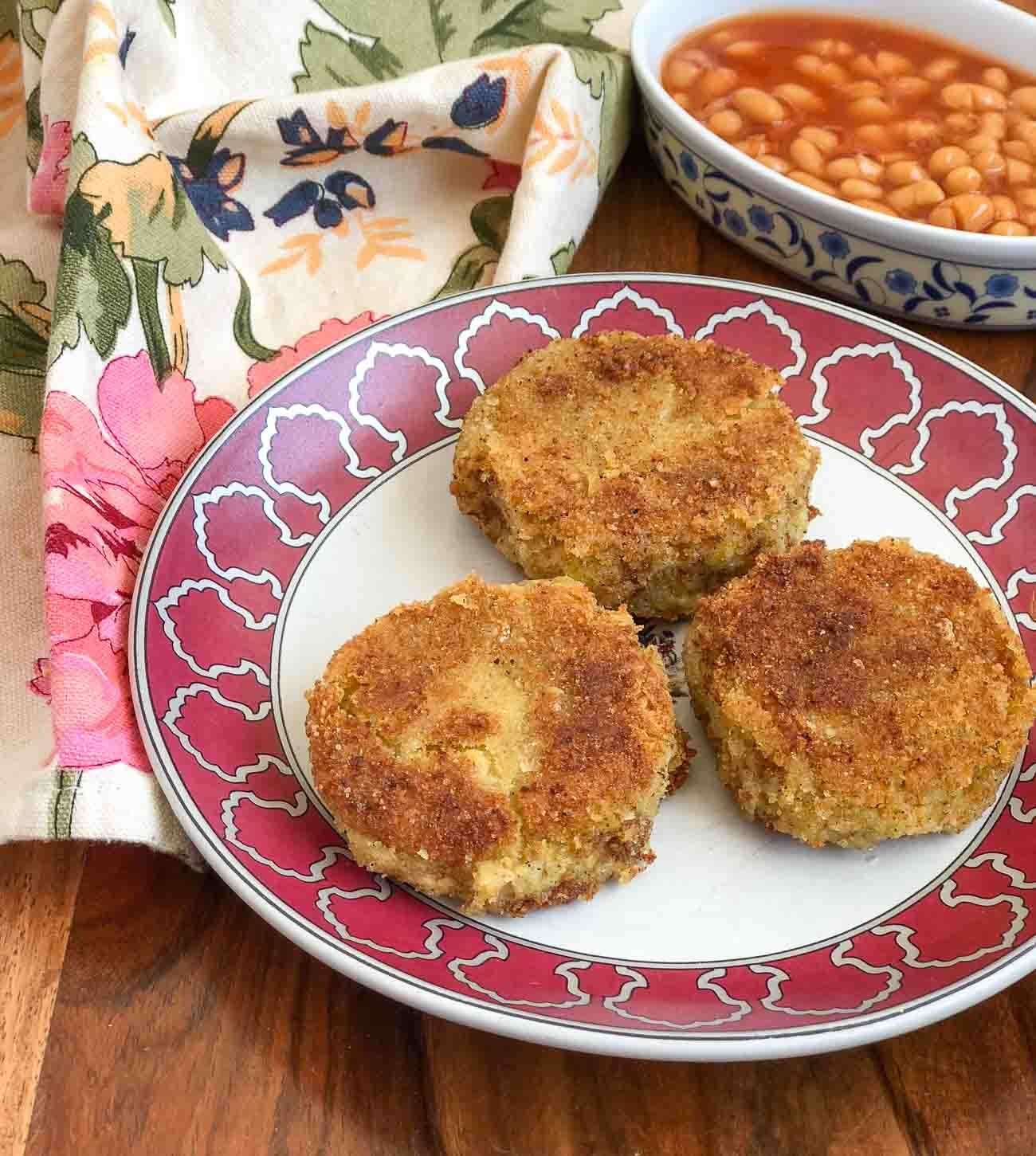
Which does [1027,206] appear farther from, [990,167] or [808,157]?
[808,157]

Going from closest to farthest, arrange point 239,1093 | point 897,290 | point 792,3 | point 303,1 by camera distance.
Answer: point 239,1093
point 897,290
point 303,1
point 792,3

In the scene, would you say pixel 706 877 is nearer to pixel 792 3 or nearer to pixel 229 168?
pixel 229 168

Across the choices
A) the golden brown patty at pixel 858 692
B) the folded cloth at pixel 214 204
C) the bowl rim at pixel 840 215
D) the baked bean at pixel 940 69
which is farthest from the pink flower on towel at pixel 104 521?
the baked bean at pixel 940 69

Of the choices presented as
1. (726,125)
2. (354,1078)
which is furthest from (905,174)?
(354,1078)

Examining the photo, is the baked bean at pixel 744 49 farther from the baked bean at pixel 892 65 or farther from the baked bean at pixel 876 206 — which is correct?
the baked bean at pixel 876 206

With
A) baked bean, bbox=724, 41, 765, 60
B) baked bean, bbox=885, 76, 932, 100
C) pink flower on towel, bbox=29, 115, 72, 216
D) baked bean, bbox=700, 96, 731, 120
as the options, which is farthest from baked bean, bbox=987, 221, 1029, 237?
pink flower on towel, bbox=29, 115, 72, 216

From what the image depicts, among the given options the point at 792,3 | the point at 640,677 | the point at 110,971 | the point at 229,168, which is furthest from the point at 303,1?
the point at 110,971
